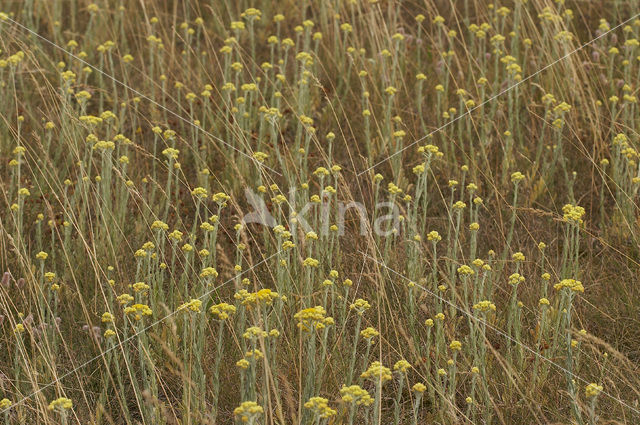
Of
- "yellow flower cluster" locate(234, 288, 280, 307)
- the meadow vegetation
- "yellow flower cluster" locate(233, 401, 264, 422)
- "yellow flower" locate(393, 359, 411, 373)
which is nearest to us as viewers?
"yellow flower cluster" locate(233, 401, 264, 422)

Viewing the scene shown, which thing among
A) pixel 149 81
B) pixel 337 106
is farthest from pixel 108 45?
pixel 337 106

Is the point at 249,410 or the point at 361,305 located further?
the point at 361,305

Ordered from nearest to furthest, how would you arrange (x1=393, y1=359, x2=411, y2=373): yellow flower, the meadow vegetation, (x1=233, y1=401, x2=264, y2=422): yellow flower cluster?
(x1=233, y1=401, x2=264, y2=422): yellow flower cluster → (x1=393, y1=359, x2=411, y2=373): yellow flower → the meadow vegetation

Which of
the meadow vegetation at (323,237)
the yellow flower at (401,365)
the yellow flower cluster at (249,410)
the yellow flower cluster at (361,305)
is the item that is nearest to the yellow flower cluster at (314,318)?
the meadow vegetation at (323,237)

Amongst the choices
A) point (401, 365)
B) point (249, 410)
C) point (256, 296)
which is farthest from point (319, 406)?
point (256, 296)

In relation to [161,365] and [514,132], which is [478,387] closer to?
[161,365]

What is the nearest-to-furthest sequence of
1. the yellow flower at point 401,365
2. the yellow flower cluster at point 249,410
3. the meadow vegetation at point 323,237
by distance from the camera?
the yellow flower cluster at point 249,410
the yellow flower at point 401,365
the meadow vegetation at point 323,237

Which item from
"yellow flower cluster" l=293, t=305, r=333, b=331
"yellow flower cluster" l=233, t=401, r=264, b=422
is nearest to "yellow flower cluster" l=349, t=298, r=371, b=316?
"yellow flower cluster" l=293, t=305, r=333, b=331

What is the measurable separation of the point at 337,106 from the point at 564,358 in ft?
7.69

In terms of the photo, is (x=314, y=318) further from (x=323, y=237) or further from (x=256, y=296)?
(x=323, y=237)

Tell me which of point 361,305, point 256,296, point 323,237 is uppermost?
point 256,296

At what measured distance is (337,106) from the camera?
17.1 ft

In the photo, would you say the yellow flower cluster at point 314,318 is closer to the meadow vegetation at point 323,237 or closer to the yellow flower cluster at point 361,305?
the meadow vegetation at point 323,237

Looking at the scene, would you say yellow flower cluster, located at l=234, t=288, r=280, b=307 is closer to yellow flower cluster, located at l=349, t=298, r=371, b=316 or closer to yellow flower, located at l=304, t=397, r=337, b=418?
yellow flower cluster, located at l=349, t=298, r=371, b=316
